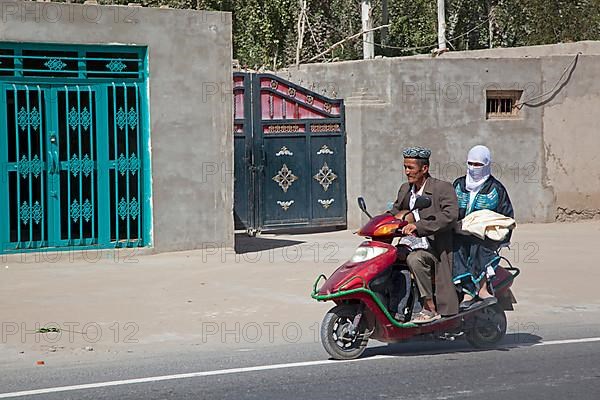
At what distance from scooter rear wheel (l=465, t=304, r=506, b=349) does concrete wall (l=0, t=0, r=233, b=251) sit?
594cm

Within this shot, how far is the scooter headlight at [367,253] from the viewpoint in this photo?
7.51 m

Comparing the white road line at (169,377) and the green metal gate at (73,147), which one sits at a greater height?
the green metal gate at (73,147)

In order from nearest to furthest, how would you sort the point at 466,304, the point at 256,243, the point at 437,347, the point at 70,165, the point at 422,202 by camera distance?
the point at 422,202
the point at 466,304
the point at 437,347
the point at 70,165
the point at 256,243

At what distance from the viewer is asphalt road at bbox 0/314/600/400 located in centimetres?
677

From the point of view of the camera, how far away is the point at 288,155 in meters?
16.0

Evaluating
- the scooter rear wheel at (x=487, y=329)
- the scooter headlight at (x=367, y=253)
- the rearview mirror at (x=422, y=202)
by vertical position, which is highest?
the rearview mirror at (x=422, y=202)

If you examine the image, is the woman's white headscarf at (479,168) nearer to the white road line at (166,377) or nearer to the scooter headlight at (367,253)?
the scooter headlight at (367,253)

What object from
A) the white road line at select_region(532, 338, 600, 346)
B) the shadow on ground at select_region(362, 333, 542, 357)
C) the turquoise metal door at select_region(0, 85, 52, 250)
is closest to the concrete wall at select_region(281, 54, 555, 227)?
the turquoise metal door at select_region(0, 85, 52, 250)

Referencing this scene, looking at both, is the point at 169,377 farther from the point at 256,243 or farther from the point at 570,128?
the point at 570,128

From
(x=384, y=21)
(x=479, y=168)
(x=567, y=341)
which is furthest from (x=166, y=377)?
(x=384, y=21)

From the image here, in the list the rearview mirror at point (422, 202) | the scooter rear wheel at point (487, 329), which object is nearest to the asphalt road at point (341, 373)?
the scooter rear wheel at point (487, 329)

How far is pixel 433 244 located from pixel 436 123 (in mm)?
9554

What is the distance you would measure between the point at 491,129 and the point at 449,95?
39.5 inches

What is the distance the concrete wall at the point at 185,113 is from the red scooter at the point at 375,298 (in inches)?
232
